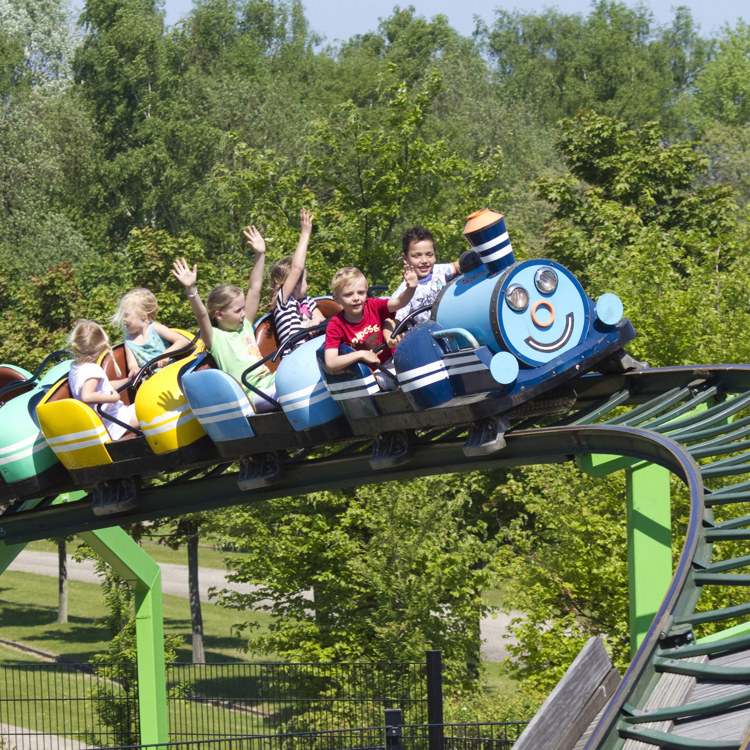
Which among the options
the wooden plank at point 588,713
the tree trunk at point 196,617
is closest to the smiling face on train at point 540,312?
the wooden plank at point 588,713

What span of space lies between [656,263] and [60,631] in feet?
45.2

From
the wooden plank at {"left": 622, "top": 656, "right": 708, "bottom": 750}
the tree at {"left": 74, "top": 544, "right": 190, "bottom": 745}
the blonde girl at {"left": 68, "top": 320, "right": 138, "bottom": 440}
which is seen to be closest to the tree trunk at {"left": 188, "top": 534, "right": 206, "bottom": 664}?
the tree at {"left": 74, "top": 544, "right": 190, "bottom": 745}

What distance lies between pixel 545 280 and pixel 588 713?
250 cm

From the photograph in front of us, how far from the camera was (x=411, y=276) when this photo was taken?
5.79 metres

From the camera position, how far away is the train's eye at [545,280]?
5.32m

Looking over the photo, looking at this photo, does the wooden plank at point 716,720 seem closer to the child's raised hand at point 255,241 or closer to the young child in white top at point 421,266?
the young child in white top at point 421,266

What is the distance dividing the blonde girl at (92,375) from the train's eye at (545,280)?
8.64 ft

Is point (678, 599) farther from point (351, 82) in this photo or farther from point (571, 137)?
point (351, 82)

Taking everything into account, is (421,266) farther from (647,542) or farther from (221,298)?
(647,542)

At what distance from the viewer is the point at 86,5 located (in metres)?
35.1

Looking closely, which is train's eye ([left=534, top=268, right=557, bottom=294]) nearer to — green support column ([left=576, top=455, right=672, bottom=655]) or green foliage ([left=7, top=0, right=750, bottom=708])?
green support column ([left=576, top=455, right=672, bottom=655])

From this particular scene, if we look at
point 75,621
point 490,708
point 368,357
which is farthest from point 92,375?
point 75,621

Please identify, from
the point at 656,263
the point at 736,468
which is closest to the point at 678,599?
the point at 736,468

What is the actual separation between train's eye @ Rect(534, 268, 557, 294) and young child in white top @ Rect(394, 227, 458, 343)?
692 millimetres
